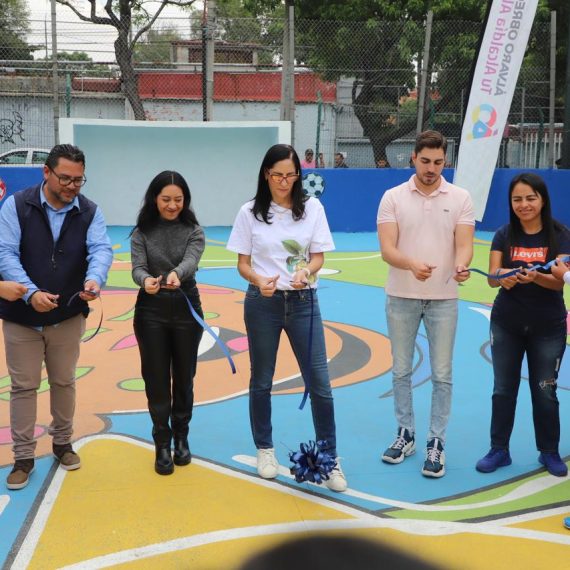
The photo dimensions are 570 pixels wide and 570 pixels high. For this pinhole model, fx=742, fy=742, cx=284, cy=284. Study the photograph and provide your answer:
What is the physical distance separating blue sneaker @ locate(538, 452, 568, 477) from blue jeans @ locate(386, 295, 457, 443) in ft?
1.92

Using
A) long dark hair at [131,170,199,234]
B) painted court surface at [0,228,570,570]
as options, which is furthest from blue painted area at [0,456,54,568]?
long dark hair at [131,170,199,234]

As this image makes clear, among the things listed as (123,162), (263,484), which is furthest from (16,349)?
(123,162)

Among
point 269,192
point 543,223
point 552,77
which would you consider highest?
point 552,77

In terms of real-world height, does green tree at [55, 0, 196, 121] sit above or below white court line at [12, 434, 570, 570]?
above

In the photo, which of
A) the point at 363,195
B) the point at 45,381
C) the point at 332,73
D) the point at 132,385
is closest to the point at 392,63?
the point at 332,73

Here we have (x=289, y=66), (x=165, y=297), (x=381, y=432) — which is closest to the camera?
(x=165, y=297)

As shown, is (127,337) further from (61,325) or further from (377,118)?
(377,118)

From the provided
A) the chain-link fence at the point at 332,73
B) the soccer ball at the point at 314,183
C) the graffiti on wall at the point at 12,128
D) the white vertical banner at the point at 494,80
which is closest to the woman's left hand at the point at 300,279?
the white vertical banner at the point at 494,80

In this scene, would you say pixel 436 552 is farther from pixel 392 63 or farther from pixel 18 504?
pixel 392 63

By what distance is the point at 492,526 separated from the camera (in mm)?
3518

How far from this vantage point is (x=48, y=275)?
3908 mm

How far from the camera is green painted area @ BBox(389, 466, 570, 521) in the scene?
11.9ft

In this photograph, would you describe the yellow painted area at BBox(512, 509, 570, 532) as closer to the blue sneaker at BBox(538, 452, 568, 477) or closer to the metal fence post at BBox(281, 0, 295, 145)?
the blue sneaker at BBox(538, 452, 568, 477)

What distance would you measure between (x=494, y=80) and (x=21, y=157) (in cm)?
960
